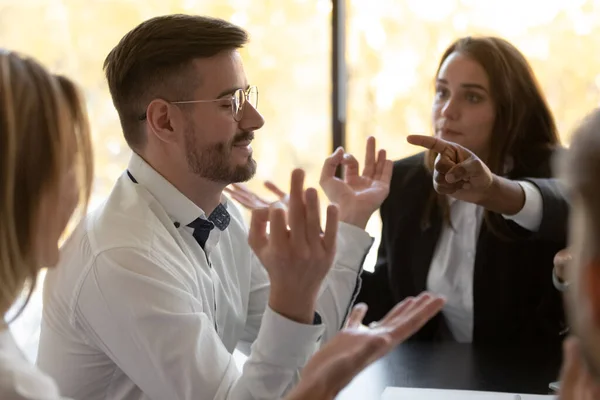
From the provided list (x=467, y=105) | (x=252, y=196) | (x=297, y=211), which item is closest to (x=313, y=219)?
(x=297, y=211)

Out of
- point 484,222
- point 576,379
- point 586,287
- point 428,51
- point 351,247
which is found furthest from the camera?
point 428,51

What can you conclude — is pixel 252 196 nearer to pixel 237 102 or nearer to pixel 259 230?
pixel 237 102

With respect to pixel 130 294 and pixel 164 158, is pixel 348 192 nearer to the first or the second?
pixel 164 158

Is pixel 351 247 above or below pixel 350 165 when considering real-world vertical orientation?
below

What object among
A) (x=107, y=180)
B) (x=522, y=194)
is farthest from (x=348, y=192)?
(x=107, y=180)

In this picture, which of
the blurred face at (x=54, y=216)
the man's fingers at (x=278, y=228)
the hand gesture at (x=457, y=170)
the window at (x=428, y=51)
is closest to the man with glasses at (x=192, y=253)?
the man's fingers at (x=278, y=228)

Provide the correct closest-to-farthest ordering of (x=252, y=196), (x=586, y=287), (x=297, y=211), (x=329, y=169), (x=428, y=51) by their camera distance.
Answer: (x=586, y=287), (x=297, y=211), (x=329, y=169), (x=252, y=196), (x=428, y=51)

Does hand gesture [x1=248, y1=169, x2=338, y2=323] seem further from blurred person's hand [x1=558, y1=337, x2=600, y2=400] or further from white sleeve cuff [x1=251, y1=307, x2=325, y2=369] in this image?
blurred person's hand [x1=558, y1=337, x2=600, y2=400]

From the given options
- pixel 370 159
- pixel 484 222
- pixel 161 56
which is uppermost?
pixel 161 56

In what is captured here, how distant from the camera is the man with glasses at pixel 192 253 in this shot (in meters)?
1.32

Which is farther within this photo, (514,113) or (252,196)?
(514,113)

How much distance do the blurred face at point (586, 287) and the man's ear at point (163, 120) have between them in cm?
99

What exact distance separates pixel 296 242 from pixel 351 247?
0.47 metres

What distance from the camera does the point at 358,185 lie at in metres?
1.86
